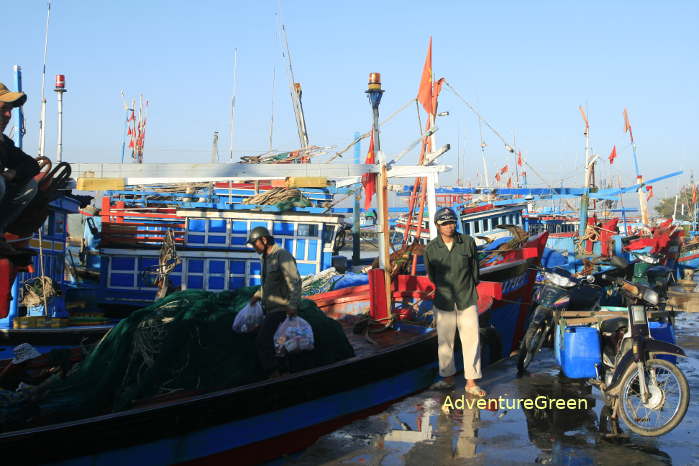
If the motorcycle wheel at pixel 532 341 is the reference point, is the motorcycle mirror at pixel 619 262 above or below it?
above

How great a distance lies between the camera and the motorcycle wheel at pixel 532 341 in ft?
26.5

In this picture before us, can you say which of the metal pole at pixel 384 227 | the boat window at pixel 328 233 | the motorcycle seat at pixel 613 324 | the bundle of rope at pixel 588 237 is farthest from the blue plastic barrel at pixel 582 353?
the bundle of rope at pixel 588 237

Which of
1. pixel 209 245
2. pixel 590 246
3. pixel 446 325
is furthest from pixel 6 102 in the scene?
pixel 590 246

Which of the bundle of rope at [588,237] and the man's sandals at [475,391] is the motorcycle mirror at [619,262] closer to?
the man's sandals at [475,391]

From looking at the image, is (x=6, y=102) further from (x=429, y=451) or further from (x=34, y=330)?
(x=34, y=330)

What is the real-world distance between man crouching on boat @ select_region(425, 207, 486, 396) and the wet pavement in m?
0.50

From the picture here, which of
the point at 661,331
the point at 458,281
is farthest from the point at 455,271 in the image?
the point at 661,331

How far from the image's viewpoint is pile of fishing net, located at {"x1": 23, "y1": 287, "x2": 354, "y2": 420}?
18.6 feet

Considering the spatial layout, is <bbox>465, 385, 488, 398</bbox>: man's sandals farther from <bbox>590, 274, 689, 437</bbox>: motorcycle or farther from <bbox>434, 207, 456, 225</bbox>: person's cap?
<bbox>434, 207, 456, 225</bbox>: person's cap

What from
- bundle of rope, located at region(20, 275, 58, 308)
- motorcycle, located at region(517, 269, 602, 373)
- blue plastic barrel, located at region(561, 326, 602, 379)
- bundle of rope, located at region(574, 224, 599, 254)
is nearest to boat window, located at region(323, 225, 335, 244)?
bundle of rope, located at region(20, 275, 58, 308)

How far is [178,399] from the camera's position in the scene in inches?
224

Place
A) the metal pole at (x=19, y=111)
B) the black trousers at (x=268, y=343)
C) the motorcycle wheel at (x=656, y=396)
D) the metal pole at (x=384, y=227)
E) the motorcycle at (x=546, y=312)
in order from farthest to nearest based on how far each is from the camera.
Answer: the metal pole at (x=19, y=111)
the metal pole at (x=384, y=227)
the motorcycle at (x=546, y=312)
the black trousers at (x=268, y=343)
the motorcycle wheel at (x=656, y=396)

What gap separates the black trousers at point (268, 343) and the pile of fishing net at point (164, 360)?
0.35 feet

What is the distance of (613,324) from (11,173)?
5639 millimetres
